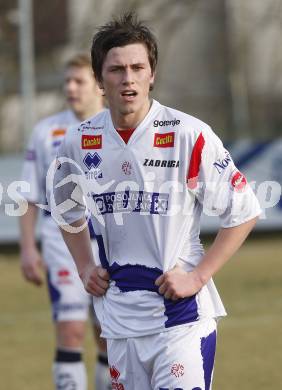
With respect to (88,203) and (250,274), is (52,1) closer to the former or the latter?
(250,274)

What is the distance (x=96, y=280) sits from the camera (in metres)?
4.18

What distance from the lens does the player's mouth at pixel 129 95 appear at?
398 cm

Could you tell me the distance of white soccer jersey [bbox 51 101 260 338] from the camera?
4.00m

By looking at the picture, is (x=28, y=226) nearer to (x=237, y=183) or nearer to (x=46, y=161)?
(x=46, y=161)

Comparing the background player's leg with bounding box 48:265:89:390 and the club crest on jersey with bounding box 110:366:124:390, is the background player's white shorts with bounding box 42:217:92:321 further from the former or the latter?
the club crest on jersey with bounding box 110:366:124:390

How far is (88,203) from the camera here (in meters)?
4.27

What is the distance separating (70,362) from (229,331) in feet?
11.0

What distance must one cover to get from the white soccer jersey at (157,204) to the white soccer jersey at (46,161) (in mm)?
2657

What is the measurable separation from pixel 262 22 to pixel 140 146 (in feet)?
79.7

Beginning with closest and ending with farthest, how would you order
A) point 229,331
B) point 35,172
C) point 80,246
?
point 80,246, point 35,172, point 229,331

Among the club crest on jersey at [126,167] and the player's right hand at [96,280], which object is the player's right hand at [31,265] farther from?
the club crest on jersey at [126,167]

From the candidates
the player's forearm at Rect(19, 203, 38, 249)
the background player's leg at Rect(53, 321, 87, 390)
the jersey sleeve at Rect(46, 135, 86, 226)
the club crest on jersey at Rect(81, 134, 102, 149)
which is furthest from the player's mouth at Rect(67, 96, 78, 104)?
the club crest on jersey at Rect(81, 134, 102, 149)

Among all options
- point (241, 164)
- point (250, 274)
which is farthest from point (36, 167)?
point (241, 164)

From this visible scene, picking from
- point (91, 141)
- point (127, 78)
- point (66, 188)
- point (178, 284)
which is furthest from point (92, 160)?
point (178, 284)
